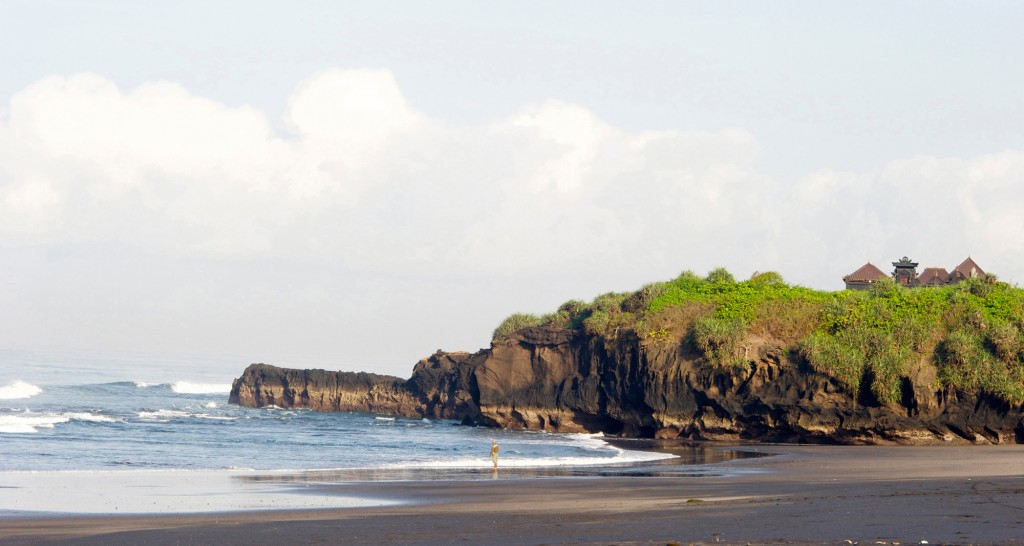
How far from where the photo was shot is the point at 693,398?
42875mm

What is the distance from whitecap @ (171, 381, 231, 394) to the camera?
323ft

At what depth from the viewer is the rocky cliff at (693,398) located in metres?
39.1

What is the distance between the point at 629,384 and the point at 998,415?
15.2m

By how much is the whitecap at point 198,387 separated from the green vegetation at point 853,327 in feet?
201

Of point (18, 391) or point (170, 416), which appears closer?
point (170, 416)

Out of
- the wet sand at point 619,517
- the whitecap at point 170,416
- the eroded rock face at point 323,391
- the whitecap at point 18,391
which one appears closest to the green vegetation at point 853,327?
the wet sand at point 619,517

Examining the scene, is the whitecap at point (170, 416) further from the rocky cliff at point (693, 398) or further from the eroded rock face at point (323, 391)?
the rocky cliff at point (693, 398)

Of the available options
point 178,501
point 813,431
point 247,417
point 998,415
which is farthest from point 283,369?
point 178,501

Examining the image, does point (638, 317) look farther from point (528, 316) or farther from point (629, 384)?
point (528, 316)

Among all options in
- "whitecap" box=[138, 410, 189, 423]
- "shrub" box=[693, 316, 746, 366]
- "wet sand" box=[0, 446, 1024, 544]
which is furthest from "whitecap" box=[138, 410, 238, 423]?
"wet sand" box=[0, 446, 1024, 544]

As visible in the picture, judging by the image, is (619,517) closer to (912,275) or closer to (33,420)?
(33,420)

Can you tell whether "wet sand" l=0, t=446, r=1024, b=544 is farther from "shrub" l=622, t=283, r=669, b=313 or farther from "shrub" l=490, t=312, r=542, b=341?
"shrub" l=490, t=312, r=542, b=341

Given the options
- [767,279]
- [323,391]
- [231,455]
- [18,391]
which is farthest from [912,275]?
[18,391]

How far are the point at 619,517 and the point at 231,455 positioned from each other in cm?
2024
